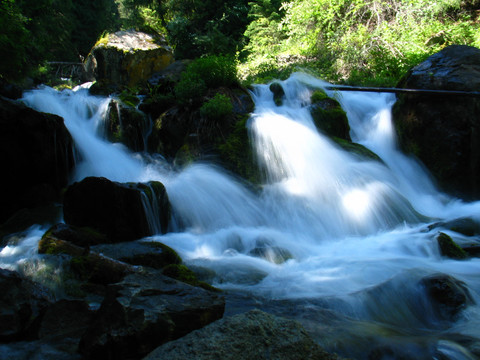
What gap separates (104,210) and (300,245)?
11.0 feet

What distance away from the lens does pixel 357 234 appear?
6.49 m

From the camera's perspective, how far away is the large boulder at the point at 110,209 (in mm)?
5844

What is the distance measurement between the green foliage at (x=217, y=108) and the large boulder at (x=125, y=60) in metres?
10.1

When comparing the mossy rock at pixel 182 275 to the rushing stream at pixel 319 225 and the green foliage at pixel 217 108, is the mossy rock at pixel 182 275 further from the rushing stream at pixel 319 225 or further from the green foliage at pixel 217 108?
the green foliage at pixel 217 108

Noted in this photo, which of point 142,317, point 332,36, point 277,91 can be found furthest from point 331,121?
point 142,317

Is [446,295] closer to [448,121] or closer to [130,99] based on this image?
[448,121]

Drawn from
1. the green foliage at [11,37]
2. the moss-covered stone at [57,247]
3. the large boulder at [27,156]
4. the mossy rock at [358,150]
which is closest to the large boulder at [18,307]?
the moss-covered stone at [57,247]

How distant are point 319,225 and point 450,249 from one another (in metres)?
2.24

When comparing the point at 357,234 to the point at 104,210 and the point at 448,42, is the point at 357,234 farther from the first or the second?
the point at 448,42

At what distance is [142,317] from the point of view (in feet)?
7.59

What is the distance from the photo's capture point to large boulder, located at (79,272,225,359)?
2.19m

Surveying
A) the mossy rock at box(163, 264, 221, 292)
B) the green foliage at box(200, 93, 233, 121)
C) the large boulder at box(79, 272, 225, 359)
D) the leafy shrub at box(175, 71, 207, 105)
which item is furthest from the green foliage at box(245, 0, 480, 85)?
the large boulder at box(79, 272, 225, 359)

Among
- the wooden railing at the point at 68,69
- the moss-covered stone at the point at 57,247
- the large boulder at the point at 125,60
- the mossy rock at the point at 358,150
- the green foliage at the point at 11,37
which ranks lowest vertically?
the moss-covered stone at the point at 57,247

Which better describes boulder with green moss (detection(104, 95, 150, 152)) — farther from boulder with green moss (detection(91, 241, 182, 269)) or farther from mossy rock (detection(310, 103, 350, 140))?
boulder with green moss (detection(91, 241, 182, 269))
